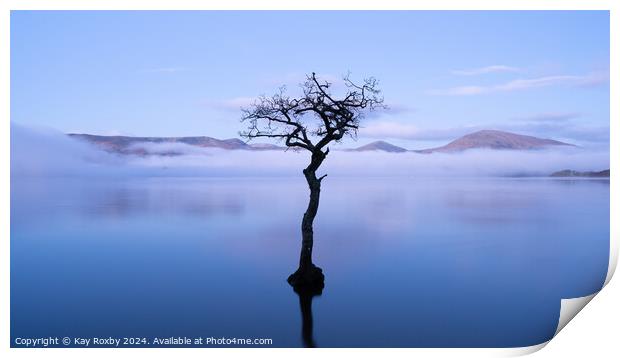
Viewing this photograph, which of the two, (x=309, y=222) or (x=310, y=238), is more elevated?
(x=309, y=222)

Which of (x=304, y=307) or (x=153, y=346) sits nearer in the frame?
(x=153, y=346)

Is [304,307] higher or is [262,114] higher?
[262,114]
